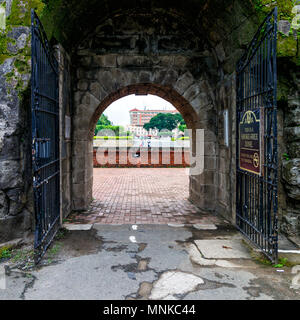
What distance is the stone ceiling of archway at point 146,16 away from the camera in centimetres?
427

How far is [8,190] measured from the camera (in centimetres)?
355

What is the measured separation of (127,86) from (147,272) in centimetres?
380

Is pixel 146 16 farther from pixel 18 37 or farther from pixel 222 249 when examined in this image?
pixel 222 249

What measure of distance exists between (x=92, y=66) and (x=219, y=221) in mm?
3777

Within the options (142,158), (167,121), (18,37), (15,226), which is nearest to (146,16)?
Result: (18,37)

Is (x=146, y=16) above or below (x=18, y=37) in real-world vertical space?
above

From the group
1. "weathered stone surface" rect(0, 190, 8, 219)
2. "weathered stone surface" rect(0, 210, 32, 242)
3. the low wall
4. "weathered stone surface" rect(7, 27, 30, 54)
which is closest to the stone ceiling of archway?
"weathered stone surface" rect(7, 27, 30, 54)

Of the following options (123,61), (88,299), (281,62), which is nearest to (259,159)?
(281,62)

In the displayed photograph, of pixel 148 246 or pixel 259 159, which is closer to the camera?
pixel 259 159

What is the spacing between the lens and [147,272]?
3051 mm

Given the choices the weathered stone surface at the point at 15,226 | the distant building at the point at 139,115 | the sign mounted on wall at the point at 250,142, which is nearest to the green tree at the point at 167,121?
the distant building at the point at 139,115

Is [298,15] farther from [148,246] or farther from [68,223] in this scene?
[68,223]

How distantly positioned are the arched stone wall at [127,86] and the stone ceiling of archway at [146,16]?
60cm

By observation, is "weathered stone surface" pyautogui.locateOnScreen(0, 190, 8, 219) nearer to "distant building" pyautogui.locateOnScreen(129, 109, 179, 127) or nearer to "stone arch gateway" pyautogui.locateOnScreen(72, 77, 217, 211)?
"stone arch gateway" pyautogui.locateOnScreen(72, 77, 217, 211)
